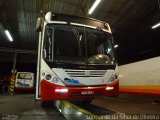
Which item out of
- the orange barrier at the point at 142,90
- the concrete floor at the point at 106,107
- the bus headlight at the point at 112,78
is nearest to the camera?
the concrete floor at the point at 106,107

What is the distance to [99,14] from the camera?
38.5ft

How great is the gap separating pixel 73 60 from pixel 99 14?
7.57 metres

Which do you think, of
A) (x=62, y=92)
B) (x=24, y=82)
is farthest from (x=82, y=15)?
(x=24, y=82)

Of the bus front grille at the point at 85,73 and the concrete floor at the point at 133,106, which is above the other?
the bus front grille at the point at 85,73

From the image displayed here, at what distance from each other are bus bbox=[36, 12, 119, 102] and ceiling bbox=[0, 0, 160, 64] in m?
5.29

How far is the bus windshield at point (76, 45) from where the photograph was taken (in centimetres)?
482

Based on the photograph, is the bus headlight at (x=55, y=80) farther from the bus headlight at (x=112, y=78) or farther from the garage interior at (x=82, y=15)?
the garage interior at (x=82, y=15)

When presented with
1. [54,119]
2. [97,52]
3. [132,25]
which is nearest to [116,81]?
[97,52]

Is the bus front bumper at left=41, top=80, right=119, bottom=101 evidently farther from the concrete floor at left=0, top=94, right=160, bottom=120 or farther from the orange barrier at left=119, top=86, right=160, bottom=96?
the orange barrier at left=119, top=86, right=160, bottom=96

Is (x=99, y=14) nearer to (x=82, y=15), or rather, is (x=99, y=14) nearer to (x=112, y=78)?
(x=82, y=15)

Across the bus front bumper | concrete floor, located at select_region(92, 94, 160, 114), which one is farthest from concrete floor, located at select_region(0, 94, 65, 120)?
concrete floor, located at select_region(92, 94, 160, 114)

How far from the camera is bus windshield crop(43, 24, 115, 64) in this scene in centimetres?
482

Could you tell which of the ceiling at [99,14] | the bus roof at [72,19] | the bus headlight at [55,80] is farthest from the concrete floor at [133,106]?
the ceiling at [99,14]

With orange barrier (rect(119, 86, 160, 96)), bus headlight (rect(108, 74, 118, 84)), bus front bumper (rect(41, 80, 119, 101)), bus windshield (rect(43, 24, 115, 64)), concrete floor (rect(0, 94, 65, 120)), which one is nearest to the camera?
bus front bumper (rect(41, 80, 119, 101))
